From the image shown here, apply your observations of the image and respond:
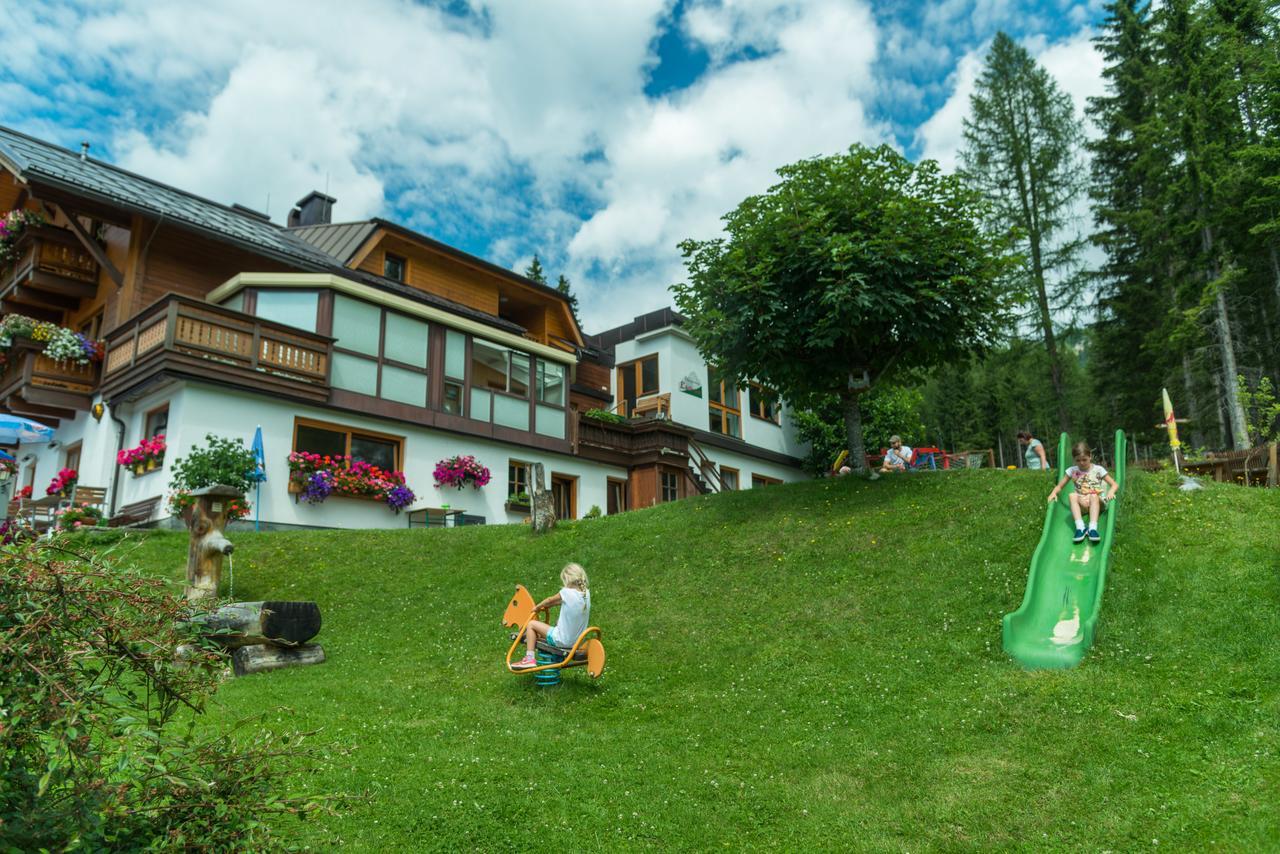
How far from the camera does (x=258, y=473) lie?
19.6m

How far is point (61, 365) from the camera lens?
2234cm

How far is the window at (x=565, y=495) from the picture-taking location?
1048 inches

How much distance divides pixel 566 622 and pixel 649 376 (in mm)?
22446

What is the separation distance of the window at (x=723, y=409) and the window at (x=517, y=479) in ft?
27.8

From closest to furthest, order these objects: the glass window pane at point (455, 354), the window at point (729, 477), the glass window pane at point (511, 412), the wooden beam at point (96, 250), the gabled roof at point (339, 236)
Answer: the wooden beam at point (96, 250) → the glass window pane at point (455, 354) → the glass window pane at point (511, 412) → the gabled roof at point (339, 236) → the window at point (729, 477)

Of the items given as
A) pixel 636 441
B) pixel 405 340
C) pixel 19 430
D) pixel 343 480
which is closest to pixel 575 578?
pixel 343 480

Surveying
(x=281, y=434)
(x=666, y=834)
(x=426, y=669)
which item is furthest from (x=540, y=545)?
(x=666, y=834)

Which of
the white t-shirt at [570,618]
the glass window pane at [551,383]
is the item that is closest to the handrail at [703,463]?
the glass window pane at [551,383]

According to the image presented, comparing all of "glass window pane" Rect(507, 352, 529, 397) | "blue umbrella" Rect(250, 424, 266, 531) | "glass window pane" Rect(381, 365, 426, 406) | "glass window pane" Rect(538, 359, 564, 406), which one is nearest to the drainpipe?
"blue umbrella" Rect(250, 424, 266, 531)

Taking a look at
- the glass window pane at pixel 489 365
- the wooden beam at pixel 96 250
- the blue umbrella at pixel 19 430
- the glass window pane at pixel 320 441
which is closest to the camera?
the blue umbrella at pixel 19 430

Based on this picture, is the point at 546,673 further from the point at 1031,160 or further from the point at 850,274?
the point at 1031,160

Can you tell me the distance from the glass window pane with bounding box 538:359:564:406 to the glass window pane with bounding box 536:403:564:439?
270 mm

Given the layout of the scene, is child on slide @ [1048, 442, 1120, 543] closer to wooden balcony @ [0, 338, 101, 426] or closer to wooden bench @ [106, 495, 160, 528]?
wooden bench @ [106, 495, 160, 528]

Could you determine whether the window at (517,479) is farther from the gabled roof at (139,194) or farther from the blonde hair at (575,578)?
the blonde hair at (575,578)
